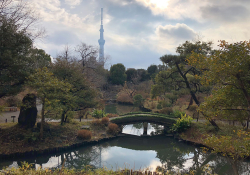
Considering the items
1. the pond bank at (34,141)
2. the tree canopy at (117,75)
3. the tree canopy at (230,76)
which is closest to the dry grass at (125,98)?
the tree canopy at (117,75)

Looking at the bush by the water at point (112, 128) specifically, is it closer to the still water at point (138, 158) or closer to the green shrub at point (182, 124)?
the still water at point (138, 158)

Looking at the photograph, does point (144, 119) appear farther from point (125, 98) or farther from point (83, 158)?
point (125, 98)

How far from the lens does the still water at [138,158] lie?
914 cm

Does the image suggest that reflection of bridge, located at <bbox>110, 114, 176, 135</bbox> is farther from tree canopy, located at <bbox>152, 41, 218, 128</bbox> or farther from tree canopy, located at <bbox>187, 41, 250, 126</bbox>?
tree canopy, located at <bbox>187, 41, 250, 126</bbox>

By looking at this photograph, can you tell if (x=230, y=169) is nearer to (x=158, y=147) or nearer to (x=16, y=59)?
(x=158, y=147)

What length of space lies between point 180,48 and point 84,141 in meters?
10.4

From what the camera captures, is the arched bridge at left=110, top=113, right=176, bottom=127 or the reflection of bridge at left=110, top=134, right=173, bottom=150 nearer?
the reflection of bridge at left=110, top=134, right=173, bottom=150

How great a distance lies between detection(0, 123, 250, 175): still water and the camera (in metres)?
9.14

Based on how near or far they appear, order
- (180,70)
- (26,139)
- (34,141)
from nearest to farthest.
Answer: (26,139) → (34,141) → (180,70)

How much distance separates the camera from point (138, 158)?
10719 mm

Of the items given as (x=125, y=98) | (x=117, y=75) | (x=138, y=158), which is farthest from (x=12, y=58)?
(x=117, y=75)

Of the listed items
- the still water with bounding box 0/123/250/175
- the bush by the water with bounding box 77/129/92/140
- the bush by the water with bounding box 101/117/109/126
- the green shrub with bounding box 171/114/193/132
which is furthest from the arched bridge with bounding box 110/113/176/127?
the bush by the water with bounding box 77/129/92/140

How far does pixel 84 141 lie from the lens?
11.5 m

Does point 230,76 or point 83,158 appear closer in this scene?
point 230,76
